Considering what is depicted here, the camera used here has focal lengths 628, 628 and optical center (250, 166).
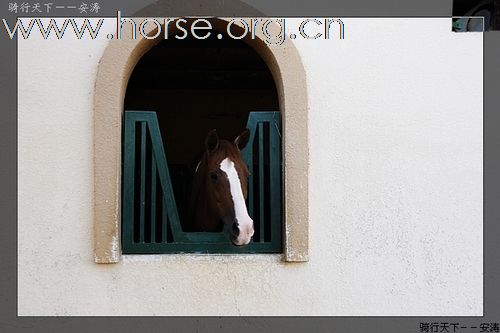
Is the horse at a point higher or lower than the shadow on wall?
lower

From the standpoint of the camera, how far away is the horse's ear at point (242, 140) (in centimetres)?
414

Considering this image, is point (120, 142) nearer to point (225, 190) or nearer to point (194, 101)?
point (225, 190)

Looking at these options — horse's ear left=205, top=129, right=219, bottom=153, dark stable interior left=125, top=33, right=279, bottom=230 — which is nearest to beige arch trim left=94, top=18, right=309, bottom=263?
horse's ear left=205, top=129, right=219, bottom=153

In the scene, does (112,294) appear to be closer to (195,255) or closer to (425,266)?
(195,255)

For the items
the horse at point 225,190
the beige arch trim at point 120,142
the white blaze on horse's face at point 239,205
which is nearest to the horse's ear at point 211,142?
the horse at point 225,190

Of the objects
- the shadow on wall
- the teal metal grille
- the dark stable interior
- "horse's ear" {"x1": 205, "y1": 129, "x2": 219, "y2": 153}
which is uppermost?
the shadow on wall

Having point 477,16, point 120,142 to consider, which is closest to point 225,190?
point 120,142

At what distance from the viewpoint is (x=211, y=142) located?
418 centimetres

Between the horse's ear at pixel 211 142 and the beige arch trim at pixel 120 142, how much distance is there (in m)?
0.47

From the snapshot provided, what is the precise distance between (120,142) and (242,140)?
0.80 metres

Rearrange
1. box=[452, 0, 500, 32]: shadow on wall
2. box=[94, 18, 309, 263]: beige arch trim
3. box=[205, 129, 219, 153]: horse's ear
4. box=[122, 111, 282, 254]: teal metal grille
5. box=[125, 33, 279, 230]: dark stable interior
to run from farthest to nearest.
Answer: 1. box=[125, 33, 279, 230]: dark stable interior
2. box=[452, 0, 500, 32]: shadow on wall
3. box=[205, 129, 219, 153]: horse's ear
4. box=[122, 111, 282, 254]: teal metal grille
5. box=[94, 18, 309, 263]: beige arch trim

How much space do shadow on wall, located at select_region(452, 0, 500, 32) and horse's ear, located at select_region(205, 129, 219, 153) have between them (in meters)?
1.74

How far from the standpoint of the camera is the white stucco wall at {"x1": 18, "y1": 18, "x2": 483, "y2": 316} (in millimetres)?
3904

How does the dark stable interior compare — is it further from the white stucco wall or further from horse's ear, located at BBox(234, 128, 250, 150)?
the white stucco wall
